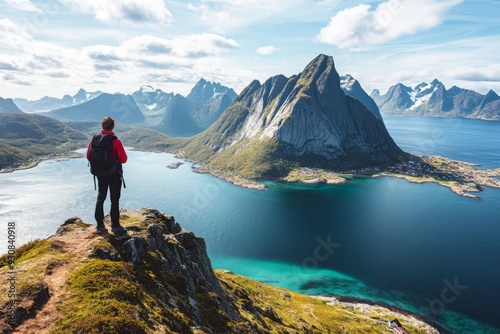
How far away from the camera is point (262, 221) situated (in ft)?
626

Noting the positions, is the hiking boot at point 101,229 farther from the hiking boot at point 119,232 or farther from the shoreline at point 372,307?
the shoreline at point 372,307

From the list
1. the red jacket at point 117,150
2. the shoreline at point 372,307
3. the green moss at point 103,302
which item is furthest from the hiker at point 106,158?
the shoreline at point 372,307

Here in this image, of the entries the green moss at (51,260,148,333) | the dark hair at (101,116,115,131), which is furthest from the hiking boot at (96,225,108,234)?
the dark hair at (101,116,115,131)

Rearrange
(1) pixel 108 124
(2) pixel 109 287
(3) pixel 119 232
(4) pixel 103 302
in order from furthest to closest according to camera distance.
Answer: (3) pixel 119 232
(1) pixel 108 124
(2) pixel 109 287
(4) pixel 103 302

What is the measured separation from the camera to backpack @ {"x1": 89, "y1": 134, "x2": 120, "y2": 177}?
19989mm

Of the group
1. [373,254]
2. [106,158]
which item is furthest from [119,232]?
[373,254]

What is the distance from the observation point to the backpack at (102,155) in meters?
20.0

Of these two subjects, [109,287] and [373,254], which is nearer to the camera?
[109,287]

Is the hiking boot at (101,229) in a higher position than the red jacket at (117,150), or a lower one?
lower

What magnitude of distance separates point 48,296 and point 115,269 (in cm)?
425

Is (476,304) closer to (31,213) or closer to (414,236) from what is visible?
(414,236)

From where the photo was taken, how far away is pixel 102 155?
20.1m

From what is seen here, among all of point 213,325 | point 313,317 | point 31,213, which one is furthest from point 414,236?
point 31,213

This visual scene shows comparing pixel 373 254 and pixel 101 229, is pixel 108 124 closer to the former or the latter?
pixel 101 229
